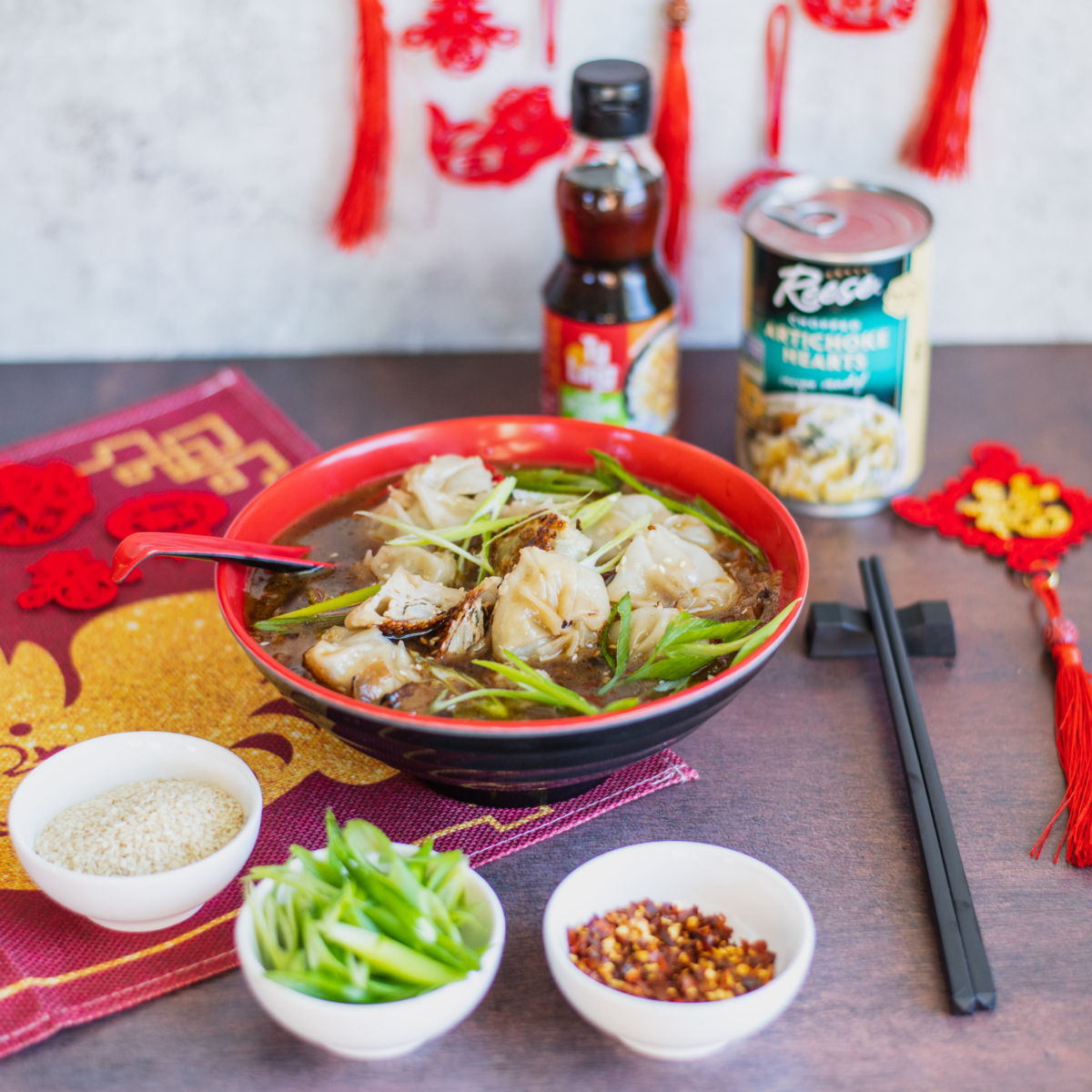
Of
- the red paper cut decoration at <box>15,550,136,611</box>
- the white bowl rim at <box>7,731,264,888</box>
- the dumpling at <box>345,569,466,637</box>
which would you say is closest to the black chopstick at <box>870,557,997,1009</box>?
the dumpling at <box>345,569,466,637</box>

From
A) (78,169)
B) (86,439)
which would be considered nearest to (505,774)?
(86,439)

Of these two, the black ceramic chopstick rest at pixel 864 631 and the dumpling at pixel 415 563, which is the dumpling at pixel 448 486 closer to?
the dumpling at pixel 415 563

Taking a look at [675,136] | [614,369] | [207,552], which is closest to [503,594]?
[207,552]

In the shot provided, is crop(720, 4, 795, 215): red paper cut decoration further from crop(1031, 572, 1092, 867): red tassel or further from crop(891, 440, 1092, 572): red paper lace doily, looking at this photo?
crop(1031, 572, 1092, 867): red tassel

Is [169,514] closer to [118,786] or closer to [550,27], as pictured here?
[118,786]

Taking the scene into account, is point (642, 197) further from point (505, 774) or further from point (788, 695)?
point (505, 774)

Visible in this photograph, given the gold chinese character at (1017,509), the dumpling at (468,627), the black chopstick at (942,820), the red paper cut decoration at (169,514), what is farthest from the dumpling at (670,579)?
the red paper cut decoration at (169,514)
